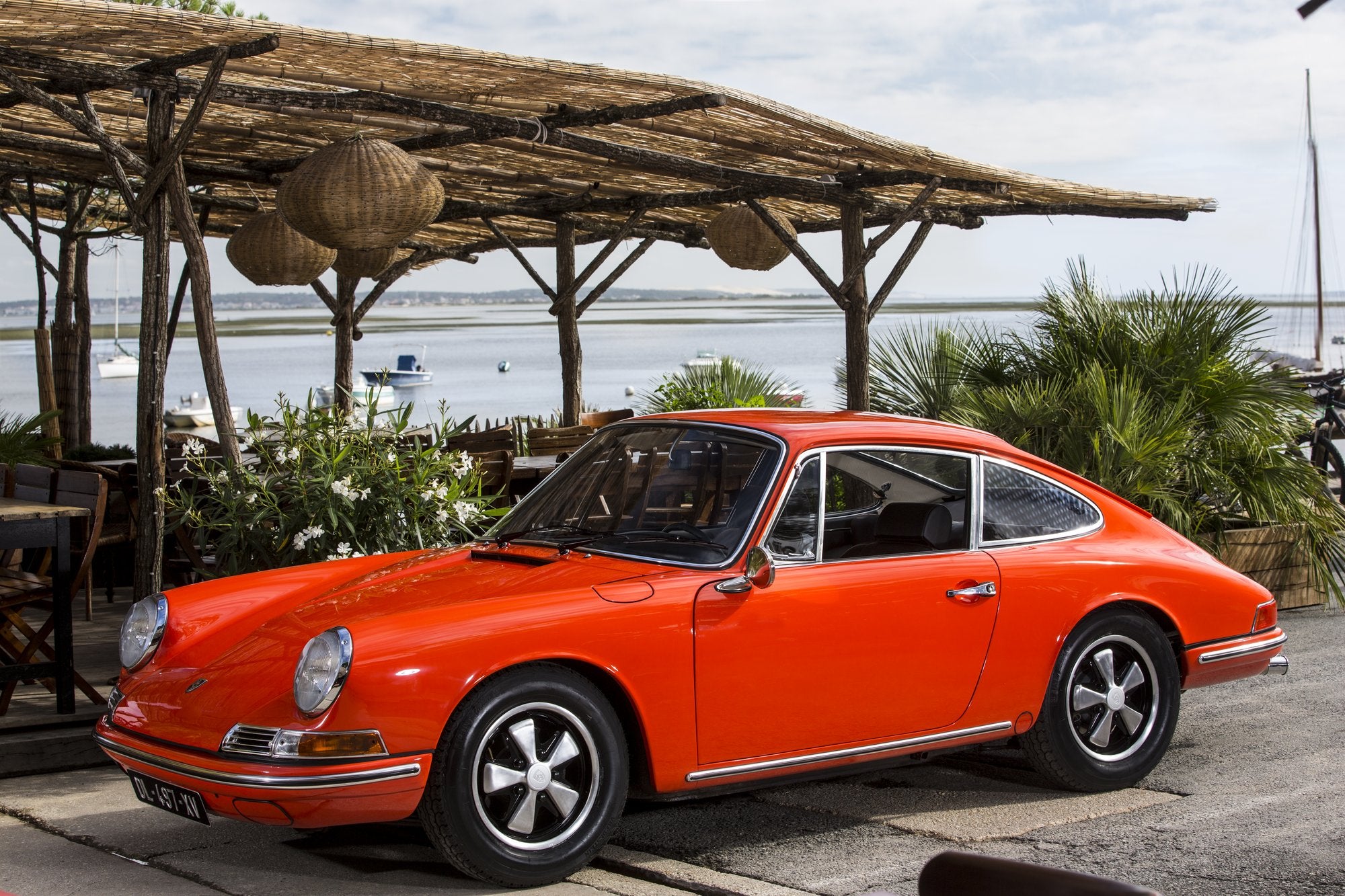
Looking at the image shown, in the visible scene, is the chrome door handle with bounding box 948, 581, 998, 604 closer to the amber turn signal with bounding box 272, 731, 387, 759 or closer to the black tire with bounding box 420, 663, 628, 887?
the black tire with bounding box 420, 663, 628, 887

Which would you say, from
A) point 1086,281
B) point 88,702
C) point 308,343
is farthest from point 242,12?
point 308,343

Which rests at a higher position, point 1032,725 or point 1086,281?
point 1086,281

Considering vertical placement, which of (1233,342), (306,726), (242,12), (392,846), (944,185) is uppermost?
(242,12)

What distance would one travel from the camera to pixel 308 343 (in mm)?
132750

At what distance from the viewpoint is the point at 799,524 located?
4.88m

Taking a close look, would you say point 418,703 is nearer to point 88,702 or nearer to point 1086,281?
point 88,702

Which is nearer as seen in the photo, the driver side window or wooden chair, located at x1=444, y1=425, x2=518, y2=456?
the driver side window

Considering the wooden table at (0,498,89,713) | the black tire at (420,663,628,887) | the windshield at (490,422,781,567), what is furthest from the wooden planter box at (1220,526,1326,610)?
the wooden table at (0,498,89,713)

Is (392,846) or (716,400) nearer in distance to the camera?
(392,846)

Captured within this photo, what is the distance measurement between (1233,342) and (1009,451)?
505 centimetres

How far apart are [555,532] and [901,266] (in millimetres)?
8906

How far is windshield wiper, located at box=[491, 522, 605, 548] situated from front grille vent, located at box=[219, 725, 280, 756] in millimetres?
1333

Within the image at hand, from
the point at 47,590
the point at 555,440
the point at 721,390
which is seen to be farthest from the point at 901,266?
the point at 47,590

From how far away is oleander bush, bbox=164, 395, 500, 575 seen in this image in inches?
263
